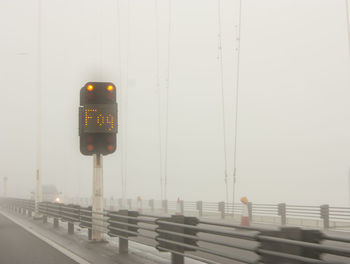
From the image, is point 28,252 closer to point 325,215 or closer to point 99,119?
point 99,119

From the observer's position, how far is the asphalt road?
9359 millimetres

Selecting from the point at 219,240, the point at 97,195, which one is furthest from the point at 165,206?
the point at 219,240

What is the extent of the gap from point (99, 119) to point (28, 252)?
337cm

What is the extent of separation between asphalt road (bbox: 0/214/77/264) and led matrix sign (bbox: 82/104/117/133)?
9.47ft

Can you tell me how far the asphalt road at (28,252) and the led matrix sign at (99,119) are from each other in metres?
2.89

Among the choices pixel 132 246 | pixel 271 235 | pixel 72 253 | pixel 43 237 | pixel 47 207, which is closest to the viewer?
pixel 271 235

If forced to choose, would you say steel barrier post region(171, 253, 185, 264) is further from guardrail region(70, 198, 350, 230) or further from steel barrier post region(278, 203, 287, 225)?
steel barrier post region(278, 203, 287, 225)

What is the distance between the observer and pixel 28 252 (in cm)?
1079

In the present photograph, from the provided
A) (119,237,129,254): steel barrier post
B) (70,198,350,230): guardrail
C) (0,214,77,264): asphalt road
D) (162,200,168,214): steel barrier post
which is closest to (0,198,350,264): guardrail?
(119,237,129,254): steel barrier post

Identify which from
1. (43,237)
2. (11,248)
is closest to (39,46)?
(43,237)

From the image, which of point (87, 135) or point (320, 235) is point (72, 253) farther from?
point (320, 235)

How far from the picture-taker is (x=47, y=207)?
19938 millimetres

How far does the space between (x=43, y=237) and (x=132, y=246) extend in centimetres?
415

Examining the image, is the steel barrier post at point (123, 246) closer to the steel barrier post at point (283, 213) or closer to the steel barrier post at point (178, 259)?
the steel barrier post at point (178, 259)
